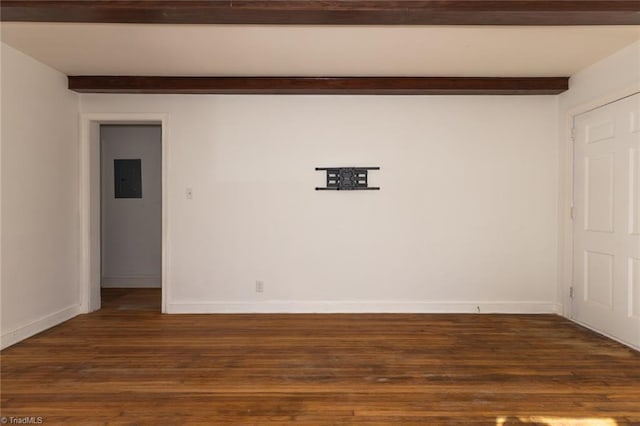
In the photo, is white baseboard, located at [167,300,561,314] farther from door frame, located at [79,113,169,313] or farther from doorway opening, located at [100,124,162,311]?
doorway opening, located at [100,124,162,311]

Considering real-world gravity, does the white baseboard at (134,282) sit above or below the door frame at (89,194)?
below

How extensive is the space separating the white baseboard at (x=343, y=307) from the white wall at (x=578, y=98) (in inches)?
17.3

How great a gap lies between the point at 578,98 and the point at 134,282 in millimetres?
6070

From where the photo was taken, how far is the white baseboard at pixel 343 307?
4.46 meters

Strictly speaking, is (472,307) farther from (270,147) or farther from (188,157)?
(188,157)

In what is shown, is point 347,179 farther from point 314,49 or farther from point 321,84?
point 314,49

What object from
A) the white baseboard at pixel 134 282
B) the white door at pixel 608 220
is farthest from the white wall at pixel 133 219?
the white door at pixel 608 220

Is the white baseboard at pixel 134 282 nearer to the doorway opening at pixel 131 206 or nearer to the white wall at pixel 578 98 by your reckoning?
the doorway opening at pixel 131 206

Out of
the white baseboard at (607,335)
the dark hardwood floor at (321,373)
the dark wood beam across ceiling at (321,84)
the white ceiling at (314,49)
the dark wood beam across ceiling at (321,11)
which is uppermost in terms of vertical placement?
the white ceiling at (314,49)

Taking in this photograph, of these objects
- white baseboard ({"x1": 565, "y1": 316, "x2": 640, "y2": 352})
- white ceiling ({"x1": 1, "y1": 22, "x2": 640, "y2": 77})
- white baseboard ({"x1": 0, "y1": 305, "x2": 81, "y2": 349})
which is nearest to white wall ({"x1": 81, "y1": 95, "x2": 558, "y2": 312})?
white baseboard ({"x1": 565, "y1": 316, "x2": 640, "y2": 352})

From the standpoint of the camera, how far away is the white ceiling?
3100mm

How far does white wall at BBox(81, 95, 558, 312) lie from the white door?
1.29 feet

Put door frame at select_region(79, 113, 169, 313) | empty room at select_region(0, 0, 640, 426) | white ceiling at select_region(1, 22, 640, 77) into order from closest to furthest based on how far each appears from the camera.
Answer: empty room at select_region(0, 0, 640, 426) < white ceiling at select_region(1, 22, 640, 77) < door frame at select_region(79, 113, 169, 313)

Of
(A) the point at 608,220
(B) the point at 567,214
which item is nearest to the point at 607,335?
(A) the point at 608,220
